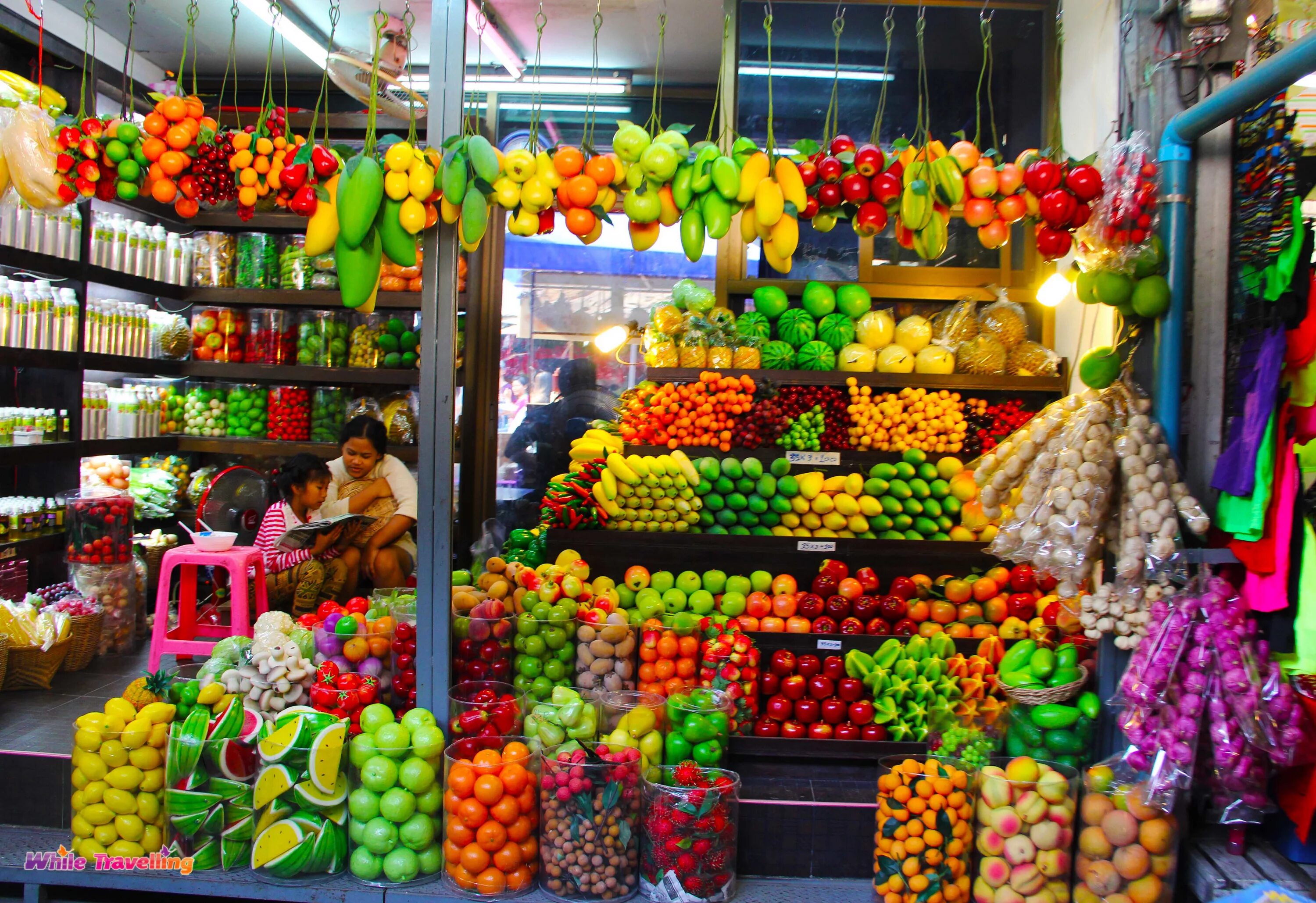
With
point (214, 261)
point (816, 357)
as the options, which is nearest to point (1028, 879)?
point (816, 357)

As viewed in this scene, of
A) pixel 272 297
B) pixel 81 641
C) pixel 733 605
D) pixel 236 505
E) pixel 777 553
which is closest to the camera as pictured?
pixel 733 605

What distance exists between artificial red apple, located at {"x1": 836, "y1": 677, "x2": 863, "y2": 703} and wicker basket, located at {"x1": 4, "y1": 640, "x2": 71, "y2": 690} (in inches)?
106

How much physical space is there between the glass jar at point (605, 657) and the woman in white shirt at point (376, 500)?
6.01 feet

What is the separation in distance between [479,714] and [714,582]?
1034mm

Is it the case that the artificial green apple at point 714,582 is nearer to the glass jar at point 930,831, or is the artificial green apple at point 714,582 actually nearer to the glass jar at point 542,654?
the glass jar at point 542,654

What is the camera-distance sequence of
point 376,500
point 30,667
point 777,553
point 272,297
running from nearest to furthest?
point 30,667 → point 777,553 → point 376,500 → point 272,297

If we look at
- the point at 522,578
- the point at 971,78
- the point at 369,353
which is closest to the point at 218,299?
the point at 369,353

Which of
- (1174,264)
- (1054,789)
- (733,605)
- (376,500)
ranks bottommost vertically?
(1054,789)

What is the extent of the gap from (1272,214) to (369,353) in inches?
169

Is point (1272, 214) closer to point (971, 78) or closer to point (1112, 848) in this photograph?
point (1112, 848)

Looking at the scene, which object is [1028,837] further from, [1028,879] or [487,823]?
[487,823]

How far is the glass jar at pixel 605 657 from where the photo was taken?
9.02 ft

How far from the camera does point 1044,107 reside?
428 cm

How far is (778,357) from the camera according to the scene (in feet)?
12.8
